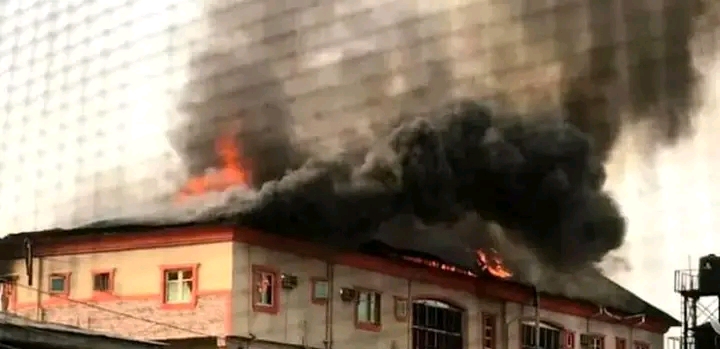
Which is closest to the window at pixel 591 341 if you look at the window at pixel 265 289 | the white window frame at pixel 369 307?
the white window frame at pixel 369 307

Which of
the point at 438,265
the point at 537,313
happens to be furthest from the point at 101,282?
the point at 537,313

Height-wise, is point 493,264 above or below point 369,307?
above

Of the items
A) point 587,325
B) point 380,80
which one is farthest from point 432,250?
point 380,80

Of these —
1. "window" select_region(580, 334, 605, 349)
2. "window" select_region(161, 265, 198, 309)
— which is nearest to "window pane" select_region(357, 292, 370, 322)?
"window" select_region(161, 265, 198, 309)

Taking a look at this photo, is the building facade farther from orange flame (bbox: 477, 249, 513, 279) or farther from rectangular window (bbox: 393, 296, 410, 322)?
orange flame (bbox: 477, 249, 513, 279)

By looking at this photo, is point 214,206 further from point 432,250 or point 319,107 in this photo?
point 432,250

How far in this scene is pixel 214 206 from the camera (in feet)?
13.1

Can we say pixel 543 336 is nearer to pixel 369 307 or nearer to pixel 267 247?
pixel 369 307

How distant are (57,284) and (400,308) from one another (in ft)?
3.33

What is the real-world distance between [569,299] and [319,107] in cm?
123

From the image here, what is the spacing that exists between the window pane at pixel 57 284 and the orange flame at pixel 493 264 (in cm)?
141

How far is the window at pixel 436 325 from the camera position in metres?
4.06

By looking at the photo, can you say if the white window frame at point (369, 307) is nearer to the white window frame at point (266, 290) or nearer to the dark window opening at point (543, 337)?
the white window frame at point (266, 290)

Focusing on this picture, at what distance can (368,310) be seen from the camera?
389 cm
